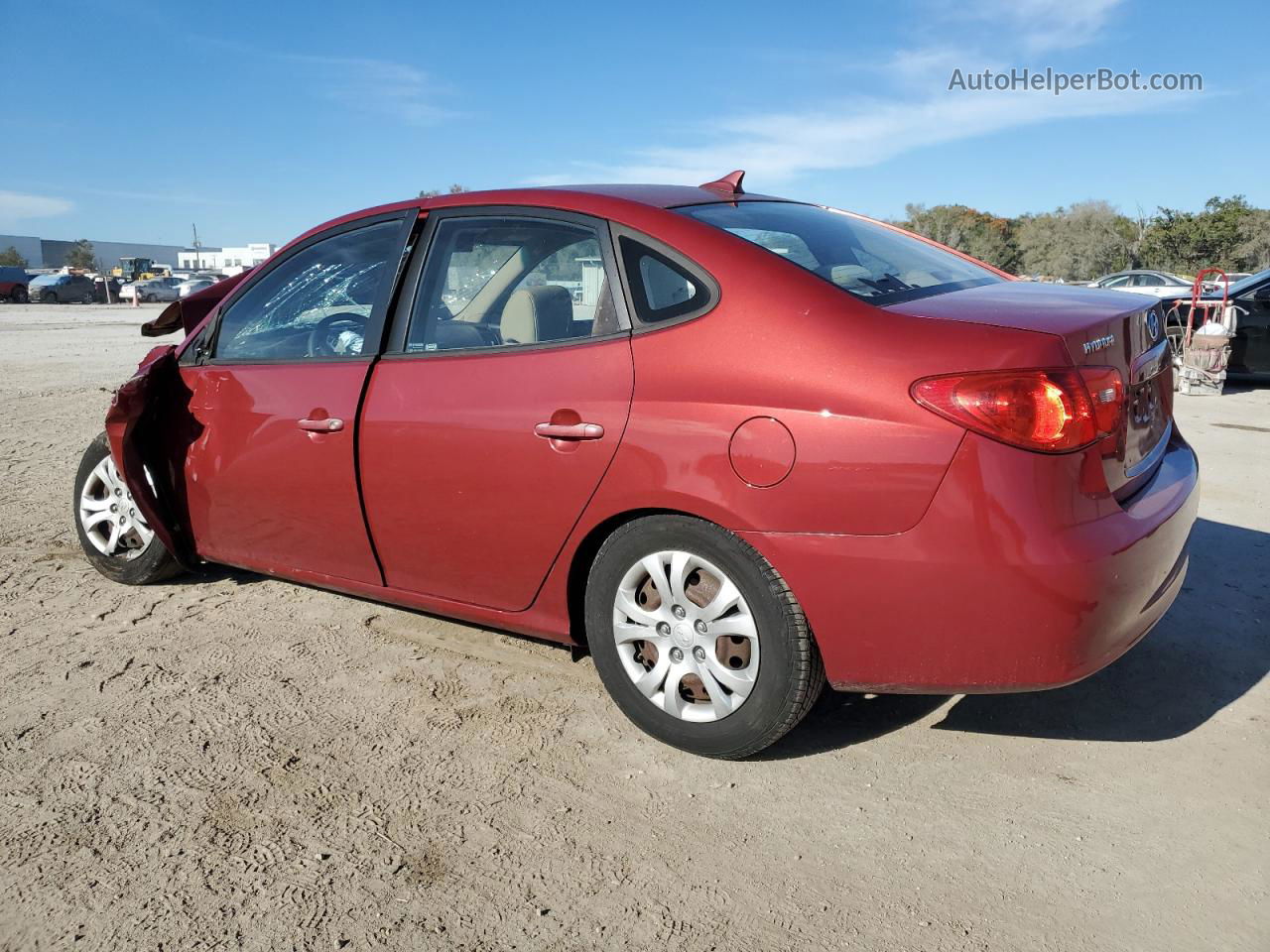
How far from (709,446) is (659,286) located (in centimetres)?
54

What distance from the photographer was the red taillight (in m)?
2.39

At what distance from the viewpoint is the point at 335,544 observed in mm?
3621

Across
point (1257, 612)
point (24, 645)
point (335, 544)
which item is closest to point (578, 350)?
point (335, 544)

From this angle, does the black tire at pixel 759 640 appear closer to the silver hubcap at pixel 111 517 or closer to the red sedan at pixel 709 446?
the red sedan at pixel 709 446

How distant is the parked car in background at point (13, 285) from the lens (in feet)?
146

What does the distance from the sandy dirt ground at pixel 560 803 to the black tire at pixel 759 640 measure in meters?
0.12

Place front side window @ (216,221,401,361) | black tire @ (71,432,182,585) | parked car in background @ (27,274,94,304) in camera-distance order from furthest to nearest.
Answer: parked car in background @ (27,274,94,304) → black tire @ (71,432,182,585) → front side window @ (216,221,401,361)

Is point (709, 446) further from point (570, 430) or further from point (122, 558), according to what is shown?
point (122, 558)

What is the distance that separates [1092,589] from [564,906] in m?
1.44

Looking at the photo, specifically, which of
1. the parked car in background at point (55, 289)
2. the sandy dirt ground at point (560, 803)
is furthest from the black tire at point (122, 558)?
the parked car in background at point (55, 289)

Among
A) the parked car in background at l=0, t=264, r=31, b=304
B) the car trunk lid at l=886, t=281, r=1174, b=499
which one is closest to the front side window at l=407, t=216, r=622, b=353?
the car trunk lid at l=886, t=281, r=1174, b=499

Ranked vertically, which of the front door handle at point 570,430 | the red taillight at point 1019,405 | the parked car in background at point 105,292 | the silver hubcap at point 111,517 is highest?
the red taillight at point 1019,405

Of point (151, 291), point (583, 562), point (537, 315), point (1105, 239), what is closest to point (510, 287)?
point (537, 315)

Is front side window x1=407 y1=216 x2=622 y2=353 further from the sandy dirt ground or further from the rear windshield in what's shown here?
the sandy dirt ground
